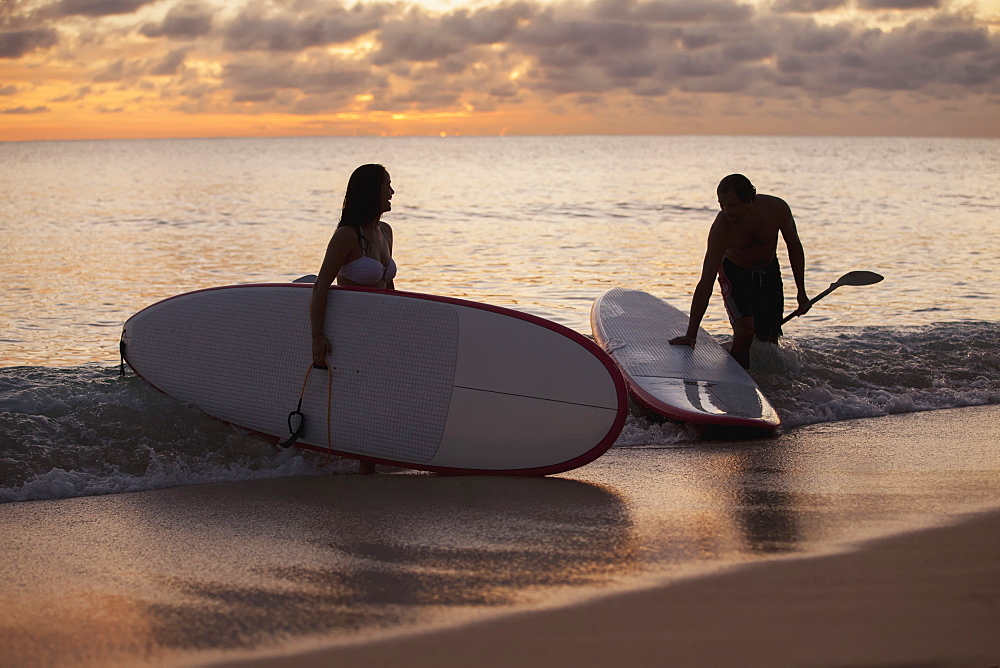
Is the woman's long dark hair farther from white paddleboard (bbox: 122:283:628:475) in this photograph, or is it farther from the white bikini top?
white paddleboard (bbox: 122:283:628:475)

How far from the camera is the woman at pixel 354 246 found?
12.7 feet

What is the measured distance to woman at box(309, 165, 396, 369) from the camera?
386cm

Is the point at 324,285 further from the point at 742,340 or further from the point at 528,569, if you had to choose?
the point at 742,340

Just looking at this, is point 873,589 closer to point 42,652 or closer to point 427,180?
point 42,652

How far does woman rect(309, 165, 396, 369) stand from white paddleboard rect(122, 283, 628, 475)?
8 centimetres

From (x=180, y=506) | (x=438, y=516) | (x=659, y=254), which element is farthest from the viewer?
(x=659, y=254)

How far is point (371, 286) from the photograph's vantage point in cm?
407

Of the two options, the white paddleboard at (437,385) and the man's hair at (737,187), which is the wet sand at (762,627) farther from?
the man's hair at (737,187)

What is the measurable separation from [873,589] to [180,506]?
99.1 inches

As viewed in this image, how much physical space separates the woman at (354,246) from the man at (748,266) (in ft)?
6.54

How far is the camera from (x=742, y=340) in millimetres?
5398

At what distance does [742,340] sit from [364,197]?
2.62m

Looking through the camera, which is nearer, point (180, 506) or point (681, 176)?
point (180, 506)

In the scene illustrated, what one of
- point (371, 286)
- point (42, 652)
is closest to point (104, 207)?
point (371, 286)
